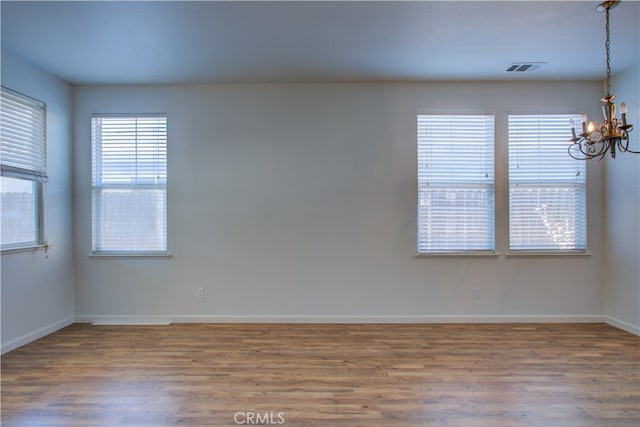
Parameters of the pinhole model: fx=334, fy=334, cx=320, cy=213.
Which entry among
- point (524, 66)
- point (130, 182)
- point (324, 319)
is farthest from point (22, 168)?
point (524, 66)

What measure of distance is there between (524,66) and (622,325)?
3.01m

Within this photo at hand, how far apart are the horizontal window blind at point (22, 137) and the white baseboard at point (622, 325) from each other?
21.1 feet

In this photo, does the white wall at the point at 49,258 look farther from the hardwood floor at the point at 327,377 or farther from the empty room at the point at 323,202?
the hardwood floor at the point at 327,377

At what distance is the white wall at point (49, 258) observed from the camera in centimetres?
316

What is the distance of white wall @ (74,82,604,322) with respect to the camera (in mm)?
3904

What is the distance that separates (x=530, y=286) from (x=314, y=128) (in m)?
3.13

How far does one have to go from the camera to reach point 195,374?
2658mm

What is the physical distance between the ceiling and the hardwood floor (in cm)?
279

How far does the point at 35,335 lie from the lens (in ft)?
11.2

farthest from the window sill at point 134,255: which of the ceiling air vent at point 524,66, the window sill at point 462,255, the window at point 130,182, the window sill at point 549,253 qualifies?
the ceiling air vent at point 524,66

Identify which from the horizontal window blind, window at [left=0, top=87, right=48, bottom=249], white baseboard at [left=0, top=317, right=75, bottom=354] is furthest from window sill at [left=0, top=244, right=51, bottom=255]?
white baseboard at [left=0, top=317, right=75, bottom=354]

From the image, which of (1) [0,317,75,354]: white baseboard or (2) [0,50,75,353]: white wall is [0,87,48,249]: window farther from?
(1) [0,317,75,354]: white baseboard

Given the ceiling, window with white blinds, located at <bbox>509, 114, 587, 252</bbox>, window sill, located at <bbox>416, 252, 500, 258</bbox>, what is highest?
the ceiling

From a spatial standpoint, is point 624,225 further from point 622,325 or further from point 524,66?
point 524,66
